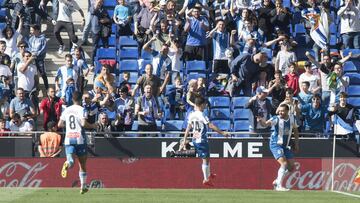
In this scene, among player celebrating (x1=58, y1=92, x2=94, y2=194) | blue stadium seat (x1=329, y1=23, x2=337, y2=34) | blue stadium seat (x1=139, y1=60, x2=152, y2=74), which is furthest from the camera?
blue stadium seat (x1=329, y1=23, x2=337, y2=34)

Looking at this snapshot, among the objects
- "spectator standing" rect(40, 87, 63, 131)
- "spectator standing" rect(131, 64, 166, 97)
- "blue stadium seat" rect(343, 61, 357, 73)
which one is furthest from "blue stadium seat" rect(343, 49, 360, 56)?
"spectator standing" rect(40, 87, 63, 131)

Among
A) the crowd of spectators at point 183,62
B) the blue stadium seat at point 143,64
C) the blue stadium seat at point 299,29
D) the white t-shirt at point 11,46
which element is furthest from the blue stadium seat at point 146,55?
the blue stadium seat at point 299,29

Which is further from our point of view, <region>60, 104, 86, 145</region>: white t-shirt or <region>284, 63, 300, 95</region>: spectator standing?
<region>284, 63, 300, 95</region>: spectator standing

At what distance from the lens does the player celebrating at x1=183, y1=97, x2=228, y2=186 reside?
24734 millimetres

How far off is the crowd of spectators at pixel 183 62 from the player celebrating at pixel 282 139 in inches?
66.1

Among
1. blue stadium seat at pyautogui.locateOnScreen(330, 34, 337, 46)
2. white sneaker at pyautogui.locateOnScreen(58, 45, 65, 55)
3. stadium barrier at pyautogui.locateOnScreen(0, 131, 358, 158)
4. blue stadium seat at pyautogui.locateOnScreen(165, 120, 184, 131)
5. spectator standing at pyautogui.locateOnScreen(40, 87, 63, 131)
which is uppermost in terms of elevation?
blue stadium seat at pyautogui.locateOnScreen(330, 34, 337, 46)

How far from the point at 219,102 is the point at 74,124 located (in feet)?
21.6

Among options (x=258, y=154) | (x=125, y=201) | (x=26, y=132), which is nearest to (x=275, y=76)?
(x=258, y=154)

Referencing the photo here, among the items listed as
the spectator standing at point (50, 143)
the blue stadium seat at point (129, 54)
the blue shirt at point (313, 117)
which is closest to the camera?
the spectator standing at point (50, 143)

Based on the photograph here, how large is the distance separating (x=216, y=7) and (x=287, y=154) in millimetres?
7288

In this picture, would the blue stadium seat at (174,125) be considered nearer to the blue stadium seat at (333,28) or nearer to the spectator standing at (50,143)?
the spectator standing at (50,143)

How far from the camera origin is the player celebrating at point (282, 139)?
24.9 metres

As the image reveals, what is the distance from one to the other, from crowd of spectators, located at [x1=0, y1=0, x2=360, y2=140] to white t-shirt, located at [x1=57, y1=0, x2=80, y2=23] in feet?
0.09

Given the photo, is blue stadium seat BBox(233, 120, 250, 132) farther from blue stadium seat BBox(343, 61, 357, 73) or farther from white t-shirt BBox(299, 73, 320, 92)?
blue stadium seat BBox(343, 61, 357, 73)
